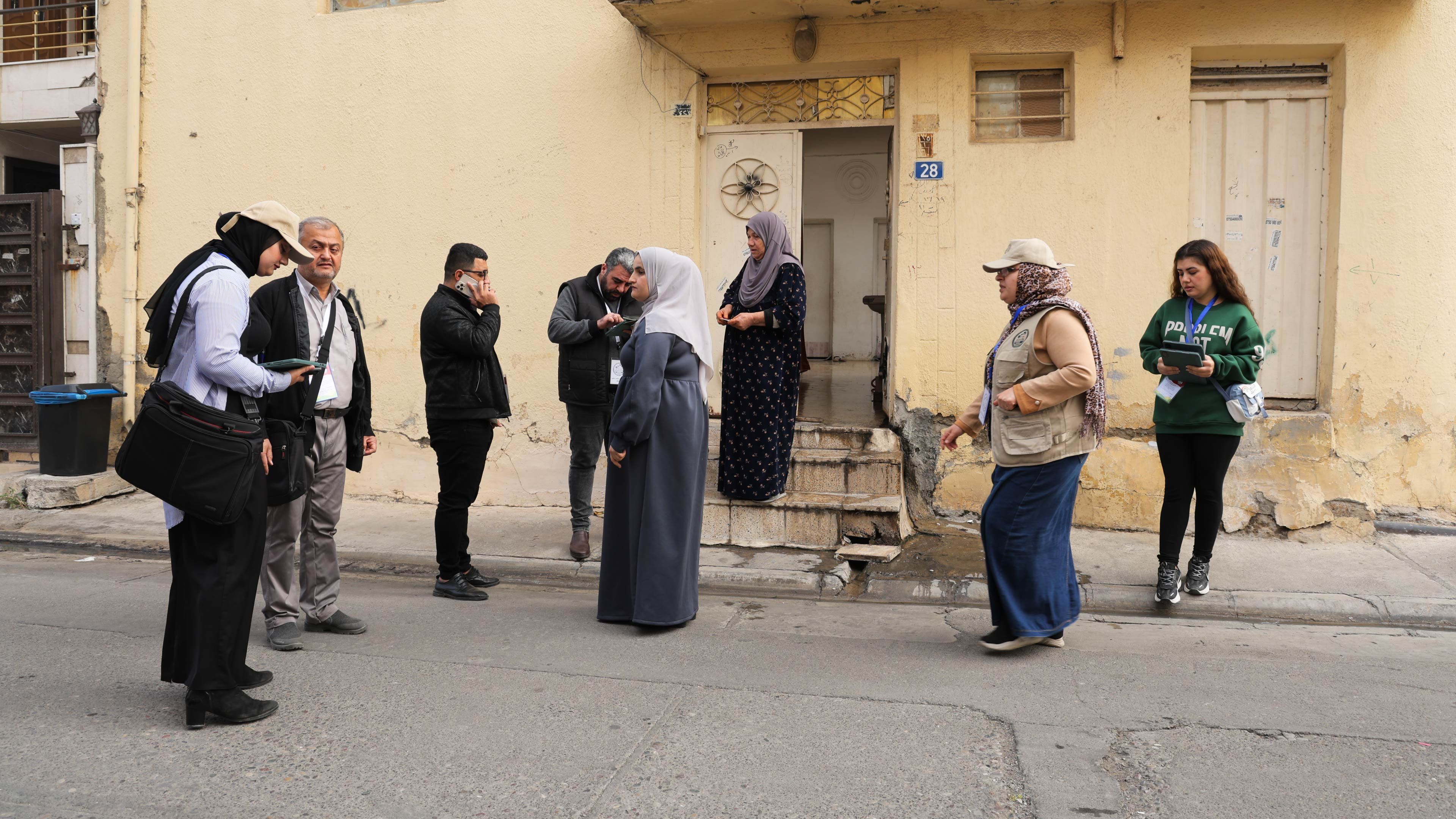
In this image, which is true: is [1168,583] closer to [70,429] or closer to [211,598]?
[211,598]

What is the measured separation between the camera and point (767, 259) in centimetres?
656

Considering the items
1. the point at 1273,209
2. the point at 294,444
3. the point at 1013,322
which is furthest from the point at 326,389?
the point at 1273,209

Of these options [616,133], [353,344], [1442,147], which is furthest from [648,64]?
[1442,147]

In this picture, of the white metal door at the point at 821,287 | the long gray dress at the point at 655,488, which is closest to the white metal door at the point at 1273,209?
the long gray dress at the point at 655,488

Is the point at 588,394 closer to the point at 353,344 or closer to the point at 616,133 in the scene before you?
the point at 353,344

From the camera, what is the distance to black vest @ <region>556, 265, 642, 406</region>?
258 inches

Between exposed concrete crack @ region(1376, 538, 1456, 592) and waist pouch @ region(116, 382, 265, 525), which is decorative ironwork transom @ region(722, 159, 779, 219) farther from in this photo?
waist pouch @ region(116, 382, 265, 525)

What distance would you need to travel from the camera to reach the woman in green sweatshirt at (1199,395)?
538cm

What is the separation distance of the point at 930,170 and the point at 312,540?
4.92 m

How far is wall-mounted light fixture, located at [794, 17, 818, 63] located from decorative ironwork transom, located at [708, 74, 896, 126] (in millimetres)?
404

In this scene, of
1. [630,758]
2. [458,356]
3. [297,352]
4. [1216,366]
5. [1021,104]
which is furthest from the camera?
[1021,104]

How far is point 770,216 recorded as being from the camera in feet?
21.6

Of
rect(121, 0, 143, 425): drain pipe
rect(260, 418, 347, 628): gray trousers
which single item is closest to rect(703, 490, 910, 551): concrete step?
rect(260, 418, 347, 628): gray trousers

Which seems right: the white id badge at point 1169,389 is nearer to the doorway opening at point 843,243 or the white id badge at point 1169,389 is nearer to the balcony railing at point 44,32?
the doorway opening at point 843,243
